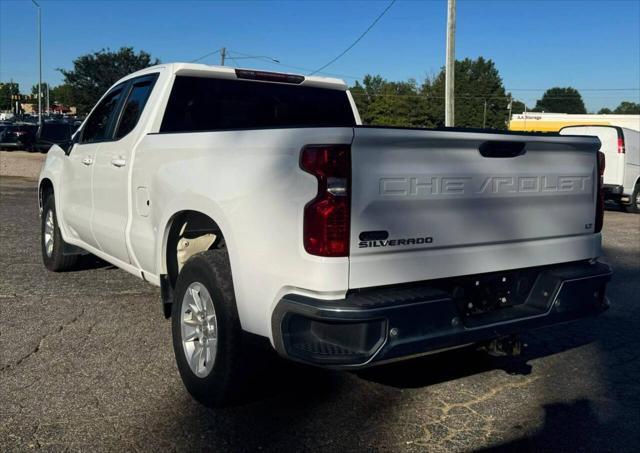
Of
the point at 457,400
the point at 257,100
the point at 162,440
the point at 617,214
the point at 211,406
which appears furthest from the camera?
the point at 617,214

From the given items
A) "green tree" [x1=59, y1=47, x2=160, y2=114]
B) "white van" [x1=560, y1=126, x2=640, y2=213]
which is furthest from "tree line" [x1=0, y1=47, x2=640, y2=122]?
"white van" [x1=560, y1=126, x2=640, y2=213]

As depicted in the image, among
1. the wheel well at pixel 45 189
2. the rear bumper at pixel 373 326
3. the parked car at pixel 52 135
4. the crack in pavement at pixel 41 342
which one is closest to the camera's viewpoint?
the rear bumper at pixel 373 326

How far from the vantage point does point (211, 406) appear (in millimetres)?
3656

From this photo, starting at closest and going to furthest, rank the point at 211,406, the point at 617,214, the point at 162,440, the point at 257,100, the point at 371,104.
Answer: the point at 162,440 → the point at 211,406 → the point at 257,100 → the point at 617,214 → the point at 371,104

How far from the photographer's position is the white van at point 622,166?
15.1 m

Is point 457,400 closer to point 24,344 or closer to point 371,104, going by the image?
point 24,344

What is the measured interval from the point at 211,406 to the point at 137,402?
1.59 ft

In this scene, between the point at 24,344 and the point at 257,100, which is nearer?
the point at 24,344

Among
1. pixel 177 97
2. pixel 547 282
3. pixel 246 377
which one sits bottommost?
pixel 246 377

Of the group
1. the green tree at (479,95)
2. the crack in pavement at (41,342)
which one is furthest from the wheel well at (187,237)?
the green tree at (479,95)

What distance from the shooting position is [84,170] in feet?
18.7

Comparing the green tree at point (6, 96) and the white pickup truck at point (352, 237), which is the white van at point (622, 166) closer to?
the white pickup truck at point (352, 237)

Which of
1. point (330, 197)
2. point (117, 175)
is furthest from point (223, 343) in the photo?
point (117, 175)

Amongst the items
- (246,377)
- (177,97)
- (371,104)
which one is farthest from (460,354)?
(371,104)
